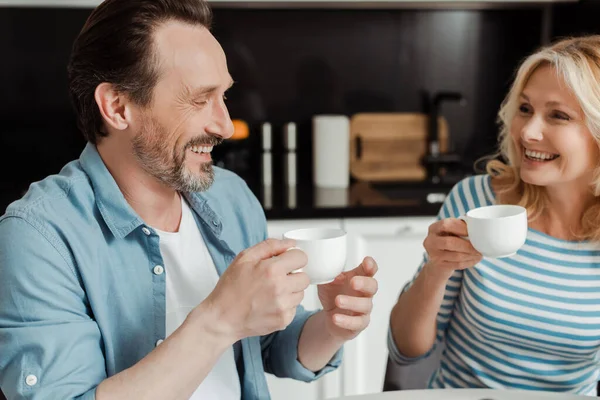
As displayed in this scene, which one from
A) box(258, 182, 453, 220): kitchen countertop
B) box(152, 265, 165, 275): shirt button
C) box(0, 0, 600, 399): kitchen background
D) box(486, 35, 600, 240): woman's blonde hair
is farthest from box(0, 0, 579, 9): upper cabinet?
box(152, 265, 165, 275): shirt button

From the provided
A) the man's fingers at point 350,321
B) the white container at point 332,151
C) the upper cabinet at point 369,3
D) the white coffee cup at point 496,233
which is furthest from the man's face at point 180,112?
the white container at point 332,151

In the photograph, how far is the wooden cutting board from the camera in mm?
3146

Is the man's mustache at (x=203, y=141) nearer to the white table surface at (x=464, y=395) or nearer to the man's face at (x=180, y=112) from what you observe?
the man's face at (x=180, y=112)

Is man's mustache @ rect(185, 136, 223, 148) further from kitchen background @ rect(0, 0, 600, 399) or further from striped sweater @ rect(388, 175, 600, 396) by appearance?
kitchen background @ rect(0, 0, 600, 399)

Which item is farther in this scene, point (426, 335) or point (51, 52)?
point (51, 52)

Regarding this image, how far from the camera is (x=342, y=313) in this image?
140 centimetres

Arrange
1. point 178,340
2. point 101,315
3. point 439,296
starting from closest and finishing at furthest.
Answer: point 178,340, point 101,315, point 439,296

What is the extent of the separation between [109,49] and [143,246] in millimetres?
371

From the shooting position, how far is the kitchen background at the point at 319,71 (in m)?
3.00

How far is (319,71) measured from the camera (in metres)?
3.21

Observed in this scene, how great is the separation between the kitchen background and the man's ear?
1.41 meters

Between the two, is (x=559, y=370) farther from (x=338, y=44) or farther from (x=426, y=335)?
(x=338, y=44)

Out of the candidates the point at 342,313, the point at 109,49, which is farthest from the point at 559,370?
the point at 109,49

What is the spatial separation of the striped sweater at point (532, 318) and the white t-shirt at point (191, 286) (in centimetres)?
42
